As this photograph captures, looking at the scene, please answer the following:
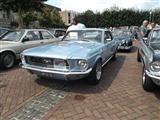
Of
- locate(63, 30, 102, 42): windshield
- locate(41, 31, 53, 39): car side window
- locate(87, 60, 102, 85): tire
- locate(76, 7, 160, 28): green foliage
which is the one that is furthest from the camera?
locate(76, 7, 160, 28): green foliage

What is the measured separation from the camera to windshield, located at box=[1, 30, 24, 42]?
7.74m

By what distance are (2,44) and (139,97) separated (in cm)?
493

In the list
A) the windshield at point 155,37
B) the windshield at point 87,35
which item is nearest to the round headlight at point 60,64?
the windshield at point 87,35

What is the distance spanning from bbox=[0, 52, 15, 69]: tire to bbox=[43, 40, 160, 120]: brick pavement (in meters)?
2.89

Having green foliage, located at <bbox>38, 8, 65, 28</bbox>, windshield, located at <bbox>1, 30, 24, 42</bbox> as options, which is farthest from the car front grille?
green foliage, located at <bbox>38, 8, 65, 28</bbox>

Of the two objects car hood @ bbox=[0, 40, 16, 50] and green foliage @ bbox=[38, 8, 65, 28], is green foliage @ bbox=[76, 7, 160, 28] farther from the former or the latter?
car hood @ bbox=[0, 40, 16, 50]

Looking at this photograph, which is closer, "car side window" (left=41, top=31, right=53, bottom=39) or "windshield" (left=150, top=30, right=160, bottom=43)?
"windshield" (left=150, top=30, right=160, bottom=43)

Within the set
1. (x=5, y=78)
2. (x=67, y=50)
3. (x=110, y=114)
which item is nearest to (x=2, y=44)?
(x=5, y=78)

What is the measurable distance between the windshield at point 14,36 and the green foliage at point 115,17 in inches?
1083

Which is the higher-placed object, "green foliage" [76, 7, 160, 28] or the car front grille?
"green foliage" [76, 7, 160, 28]

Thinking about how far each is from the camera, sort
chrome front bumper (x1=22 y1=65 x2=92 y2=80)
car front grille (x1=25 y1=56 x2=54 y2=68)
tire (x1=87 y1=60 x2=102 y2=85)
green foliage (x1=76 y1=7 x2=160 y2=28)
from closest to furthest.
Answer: chrome front bumper (x1=22 y1=65 x2=92 y2=80) → car front grille (x1=25 y1=56 x2=54 y2=68) → tire (x1=87 y1=60 x2=102 y2=85) → green foliage (x1=76 y1=7 x2=160 y2=28)

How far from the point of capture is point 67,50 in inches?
203

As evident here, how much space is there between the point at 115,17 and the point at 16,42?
2841 centimetres

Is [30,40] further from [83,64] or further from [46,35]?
[83,64]
